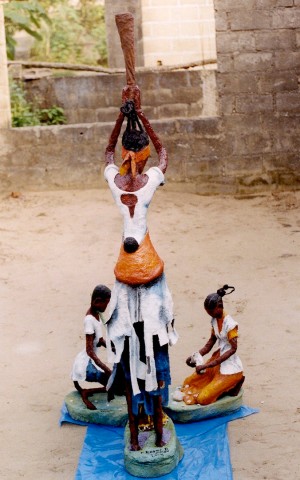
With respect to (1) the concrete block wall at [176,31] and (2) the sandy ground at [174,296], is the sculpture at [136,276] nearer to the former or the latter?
(2) the sandy ground at [174,296]

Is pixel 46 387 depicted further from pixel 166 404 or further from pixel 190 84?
pixel 190 84

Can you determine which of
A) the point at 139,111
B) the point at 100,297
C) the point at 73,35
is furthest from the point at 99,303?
the point at 73,35

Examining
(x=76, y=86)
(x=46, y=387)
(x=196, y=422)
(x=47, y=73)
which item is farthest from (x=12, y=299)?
(x=47, y=73)

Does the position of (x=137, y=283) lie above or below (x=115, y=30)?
below

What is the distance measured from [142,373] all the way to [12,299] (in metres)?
3.18

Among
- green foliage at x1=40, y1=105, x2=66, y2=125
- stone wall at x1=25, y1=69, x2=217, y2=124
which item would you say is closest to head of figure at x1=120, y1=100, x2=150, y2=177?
green foliage at x1=40, y1=105, x2=66, y2=125

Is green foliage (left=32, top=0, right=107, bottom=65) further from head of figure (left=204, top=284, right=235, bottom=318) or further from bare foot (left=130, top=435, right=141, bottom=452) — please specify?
bare foot (left=130, top=435, right=141, bottom=452)

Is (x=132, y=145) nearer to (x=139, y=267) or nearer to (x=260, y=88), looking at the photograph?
(x=139, y=267)

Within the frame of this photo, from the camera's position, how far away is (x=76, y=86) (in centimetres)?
1153

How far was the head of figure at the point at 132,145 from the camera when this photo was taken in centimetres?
403

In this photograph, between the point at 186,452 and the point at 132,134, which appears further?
the point at 186,452

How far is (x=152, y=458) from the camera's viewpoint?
161 inches

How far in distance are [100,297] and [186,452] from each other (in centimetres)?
105

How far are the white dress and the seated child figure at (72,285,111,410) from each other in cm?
55
